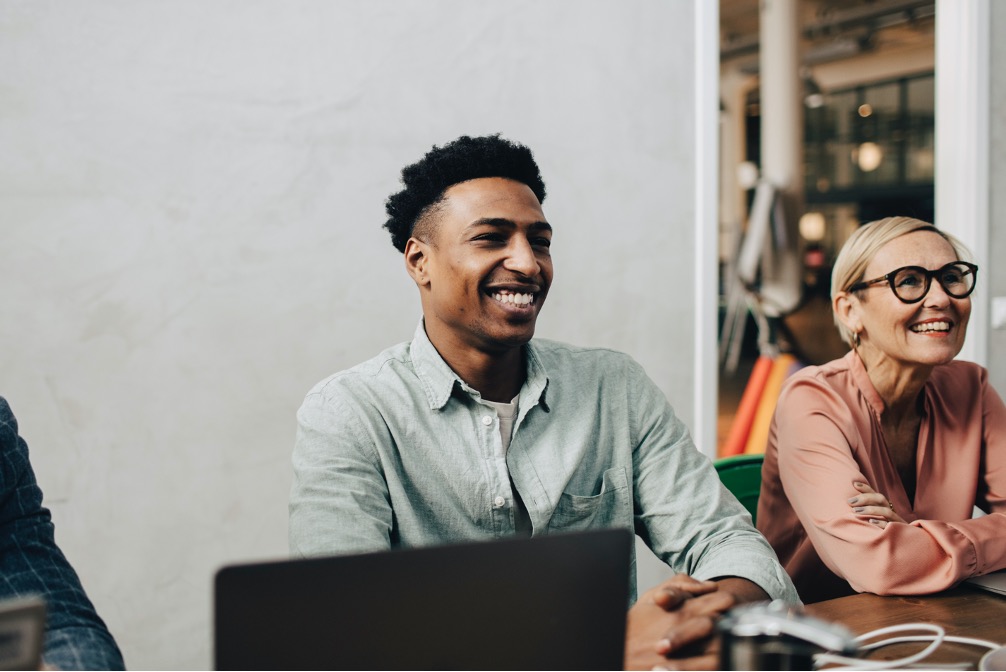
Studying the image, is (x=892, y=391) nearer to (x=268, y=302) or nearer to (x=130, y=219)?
(x=268, y=302)

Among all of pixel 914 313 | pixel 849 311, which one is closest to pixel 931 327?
pixel 914 313

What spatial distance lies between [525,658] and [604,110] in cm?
219

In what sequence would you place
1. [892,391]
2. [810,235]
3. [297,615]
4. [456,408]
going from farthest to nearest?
[810,235], [892,391], [456,408], [297,615]

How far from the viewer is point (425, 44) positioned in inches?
92.7

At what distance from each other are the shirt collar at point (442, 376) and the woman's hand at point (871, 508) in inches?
24.2

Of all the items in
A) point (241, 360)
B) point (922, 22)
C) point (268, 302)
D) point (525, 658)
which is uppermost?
point (922, 22)

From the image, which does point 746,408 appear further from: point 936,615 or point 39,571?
point 39,571

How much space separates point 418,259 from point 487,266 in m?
0.20

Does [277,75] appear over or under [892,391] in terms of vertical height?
over

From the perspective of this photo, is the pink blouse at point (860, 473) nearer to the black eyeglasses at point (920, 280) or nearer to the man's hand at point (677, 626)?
the black eyeglasses at point (920, 280)

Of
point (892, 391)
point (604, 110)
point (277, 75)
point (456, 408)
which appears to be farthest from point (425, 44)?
point (892, 391)

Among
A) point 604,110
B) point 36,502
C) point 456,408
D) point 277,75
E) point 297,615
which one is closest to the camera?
point 297,615

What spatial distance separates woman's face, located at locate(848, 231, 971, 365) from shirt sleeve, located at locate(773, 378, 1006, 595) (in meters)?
0.19

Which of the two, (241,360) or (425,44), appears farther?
(425,44)
